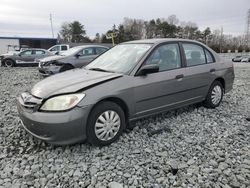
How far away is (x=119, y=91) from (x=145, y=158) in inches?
39.1

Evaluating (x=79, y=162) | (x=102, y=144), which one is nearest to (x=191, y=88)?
(x=102, y=144)

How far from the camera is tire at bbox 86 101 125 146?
3254mm

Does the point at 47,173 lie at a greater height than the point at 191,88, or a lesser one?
lesser

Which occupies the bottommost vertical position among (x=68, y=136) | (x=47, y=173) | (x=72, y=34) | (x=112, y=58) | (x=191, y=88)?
(x=47, y=173)

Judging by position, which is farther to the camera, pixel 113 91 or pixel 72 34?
pixel 72 34

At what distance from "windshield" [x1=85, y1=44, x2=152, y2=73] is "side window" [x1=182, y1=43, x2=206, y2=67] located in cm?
89

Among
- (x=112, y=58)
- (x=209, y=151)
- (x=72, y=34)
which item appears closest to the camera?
(x=209, y=151)

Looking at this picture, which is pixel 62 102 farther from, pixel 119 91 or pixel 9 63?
pixel 9 63

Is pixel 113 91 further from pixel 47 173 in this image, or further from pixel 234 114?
pixel 234 114

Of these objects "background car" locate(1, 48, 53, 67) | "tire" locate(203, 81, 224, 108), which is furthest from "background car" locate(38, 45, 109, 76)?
"background car" locate(1, 48, 53, 67)

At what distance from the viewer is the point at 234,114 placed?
16.1ft

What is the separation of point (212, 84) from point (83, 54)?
6.33 metres

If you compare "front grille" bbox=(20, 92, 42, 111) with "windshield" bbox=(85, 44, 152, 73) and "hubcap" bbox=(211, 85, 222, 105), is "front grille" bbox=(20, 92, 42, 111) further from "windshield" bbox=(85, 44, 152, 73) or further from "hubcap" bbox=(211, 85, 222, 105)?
"hubcap" bbox=(211, 85, 222, 105)

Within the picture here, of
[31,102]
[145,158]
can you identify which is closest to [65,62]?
[31,102]
